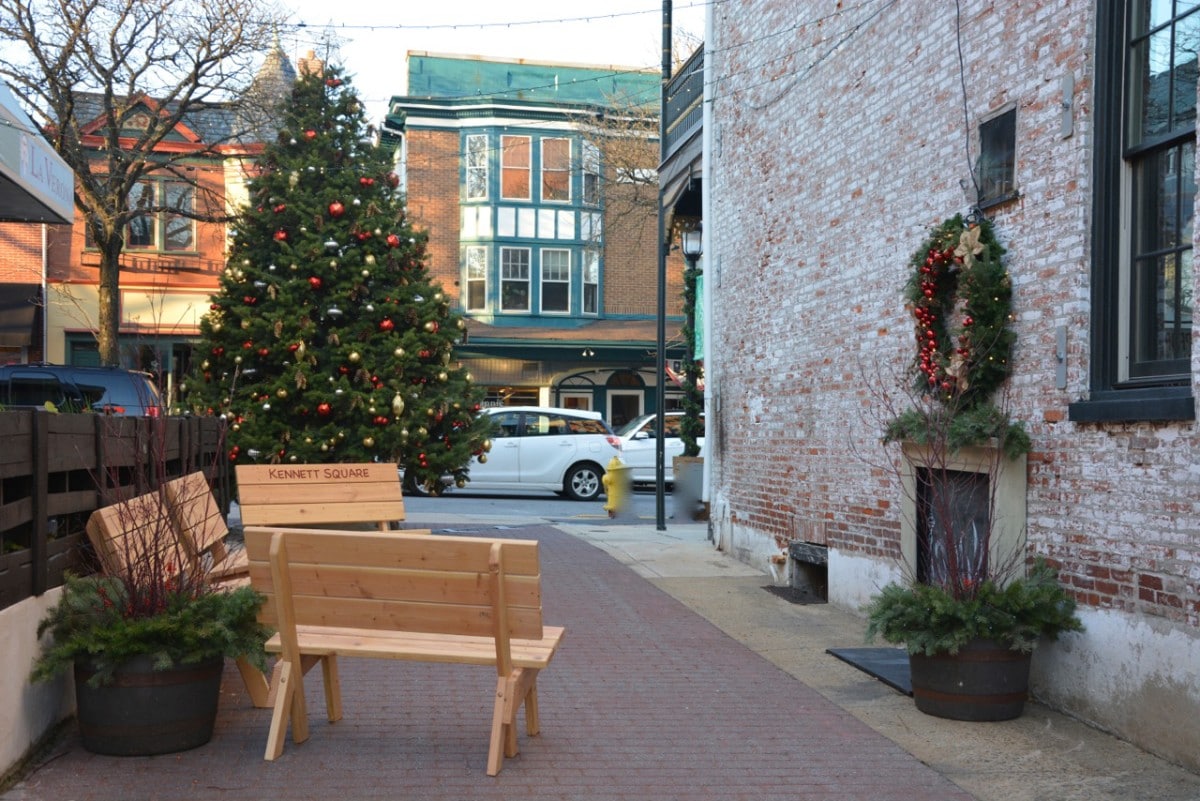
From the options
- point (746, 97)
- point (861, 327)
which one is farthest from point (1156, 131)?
point (746, 97)

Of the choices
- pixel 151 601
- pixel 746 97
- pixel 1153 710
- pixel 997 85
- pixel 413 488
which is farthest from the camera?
pixel 413 488

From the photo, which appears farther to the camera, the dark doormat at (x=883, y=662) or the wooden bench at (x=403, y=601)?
the dark doormat at (x=883, y=662)

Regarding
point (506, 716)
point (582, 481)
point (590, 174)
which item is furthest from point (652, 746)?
point (590, 174)

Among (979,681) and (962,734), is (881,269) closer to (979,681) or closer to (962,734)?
(979,681)

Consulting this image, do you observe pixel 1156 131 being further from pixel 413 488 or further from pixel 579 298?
pixel 579 298

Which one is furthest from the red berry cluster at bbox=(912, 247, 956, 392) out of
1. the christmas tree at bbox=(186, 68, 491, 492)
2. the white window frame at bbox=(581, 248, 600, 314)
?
the white window frame at bbox=(581, 248, 600, 314)

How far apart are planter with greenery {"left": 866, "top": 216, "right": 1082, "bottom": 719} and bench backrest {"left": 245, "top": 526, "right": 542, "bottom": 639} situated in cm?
223

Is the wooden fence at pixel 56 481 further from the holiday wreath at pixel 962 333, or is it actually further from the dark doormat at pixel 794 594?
the dark doormat at pixel 794 594

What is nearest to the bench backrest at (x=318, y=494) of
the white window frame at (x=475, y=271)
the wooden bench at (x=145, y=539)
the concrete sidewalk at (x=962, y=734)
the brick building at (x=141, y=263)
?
the concrete sidewalk at (x=962, y=734)

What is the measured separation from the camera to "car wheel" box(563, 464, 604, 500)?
22.4 meters

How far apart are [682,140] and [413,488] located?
282 inches

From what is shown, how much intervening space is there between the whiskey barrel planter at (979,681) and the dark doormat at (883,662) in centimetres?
61

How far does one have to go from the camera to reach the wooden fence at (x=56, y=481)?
5.18 m

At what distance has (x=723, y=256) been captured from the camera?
13.3 meters
